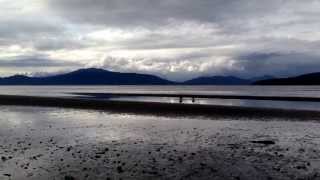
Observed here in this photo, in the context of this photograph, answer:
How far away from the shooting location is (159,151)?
24.7 m

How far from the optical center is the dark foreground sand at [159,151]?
18.7m

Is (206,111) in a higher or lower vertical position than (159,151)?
lower

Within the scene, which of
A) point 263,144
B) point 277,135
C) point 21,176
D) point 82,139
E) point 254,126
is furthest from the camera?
point 254,126

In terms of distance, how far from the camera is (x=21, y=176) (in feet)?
58.7

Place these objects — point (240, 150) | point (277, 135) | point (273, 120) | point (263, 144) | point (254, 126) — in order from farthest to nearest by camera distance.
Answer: point (273, 120) → point (254, 126) → point (277, 135) → point (263, 144) → point (240, 150)

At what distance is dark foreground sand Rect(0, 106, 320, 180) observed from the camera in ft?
61.2

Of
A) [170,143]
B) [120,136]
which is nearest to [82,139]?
[120,136]

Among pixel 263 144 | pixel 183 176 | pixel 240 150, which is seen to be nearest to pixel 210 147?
pixel 240 150

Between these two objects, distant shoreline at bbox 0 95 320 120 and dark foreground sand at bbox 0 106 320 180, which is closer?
dark foreground sand at bbox 0 106 320 180

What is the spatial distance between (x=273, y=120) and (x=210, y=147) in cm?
2163

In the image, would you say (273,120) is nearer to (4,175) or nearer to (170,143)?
(170,143)

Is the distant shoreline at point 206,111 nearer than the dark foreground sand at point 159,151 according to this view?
No

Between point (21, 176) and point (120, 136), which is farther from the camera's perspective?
point (120, 136)

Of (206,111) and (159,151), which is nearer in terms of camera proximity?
(159,151)
